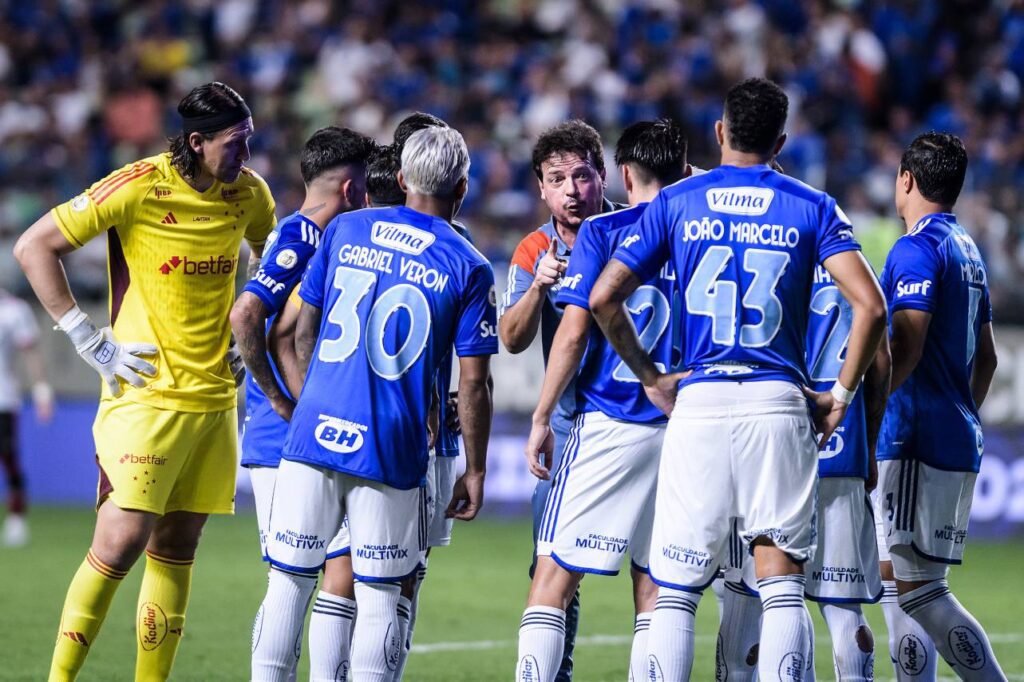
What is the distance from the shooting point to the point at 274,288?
18.4ft

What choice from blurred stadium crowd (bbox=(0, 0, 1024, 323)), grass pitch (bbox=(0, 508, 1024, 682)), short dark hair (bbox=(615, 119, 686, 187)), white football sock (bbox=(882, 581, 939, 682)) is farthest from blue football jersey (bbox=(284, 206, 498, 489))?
blurred stadium crowd (bbox=(0, 0, 1024, 323))

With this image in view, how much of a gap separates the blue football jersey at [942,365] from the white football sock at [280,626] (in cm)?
262

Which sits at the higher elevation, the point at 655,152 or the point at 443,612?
the point at 655,152

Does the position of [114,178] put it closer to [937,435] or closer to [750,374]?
[750,374]

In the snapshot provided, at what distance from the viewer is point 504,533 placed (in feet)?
44.9

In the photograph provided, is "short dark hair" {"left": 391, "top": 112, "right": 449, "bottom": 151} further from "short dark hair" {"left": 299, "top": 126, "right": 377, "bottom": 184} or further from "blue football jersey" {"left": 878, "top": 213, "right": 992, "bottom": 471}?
"blue football jersey" {"left": 878, "top": 213, "right": 992, "bottom": 471}

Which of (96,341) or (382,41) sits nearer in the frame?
(96,341)

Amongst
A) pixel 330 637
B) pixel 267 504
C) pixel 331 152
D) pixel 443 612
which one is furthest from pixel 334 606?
pixel 443 612

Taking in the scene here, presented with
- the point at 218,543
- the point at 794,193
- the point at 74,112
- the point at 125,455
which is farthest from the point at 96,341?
the point at 74,112

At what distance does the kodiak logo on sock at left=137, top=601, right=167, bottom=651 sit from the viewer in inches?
241

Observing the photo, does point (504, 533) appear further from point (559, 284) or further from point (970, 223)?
point (559, 284)

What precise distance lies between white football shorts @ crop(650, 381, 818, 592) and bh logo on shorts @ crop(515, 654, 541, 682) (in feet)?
2.36

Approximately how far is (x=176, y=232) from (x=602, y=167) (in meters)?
1.86

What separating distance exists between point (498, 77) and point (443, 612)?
36.0 feet
